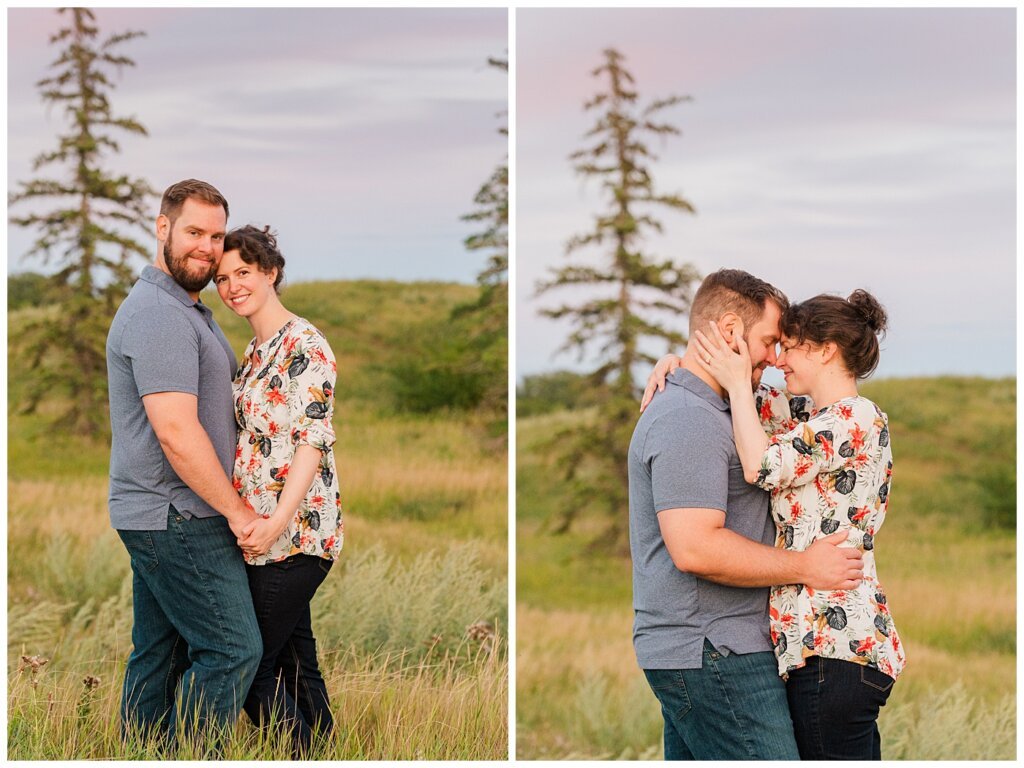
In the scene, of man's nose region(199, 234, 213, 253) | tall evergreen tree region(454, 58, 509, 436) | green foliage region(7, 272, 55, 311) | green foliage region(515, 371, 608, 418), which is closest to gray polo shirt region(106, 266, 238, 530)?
man's nose region(199, 234, 213, 253)

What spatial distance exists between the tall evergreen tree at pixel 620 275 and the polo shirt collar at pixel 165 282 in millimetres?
4240

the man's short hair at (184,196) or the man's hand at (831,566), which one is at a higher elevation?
the man's short hair at (184,196)

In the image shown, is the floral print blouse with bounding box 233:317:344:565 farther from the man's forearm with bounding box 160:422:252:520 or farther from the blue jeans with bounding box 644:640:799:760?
the blue jeans with bounding box 644:640:799:760

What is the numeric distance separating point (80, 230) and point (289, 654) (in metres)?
3.55

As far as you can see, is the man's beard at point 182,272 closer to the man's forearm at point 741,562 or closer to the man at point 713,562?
the man at point 713,562

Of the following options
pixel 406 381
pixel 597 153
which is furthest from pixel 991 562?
pixel 406 381

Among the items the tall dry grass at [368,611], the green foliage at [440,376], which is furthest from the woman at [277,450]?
the green foliage at [440,376]

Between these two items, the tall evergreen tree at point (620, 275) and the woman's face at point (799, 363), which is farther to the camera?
the tall evergreen tree at point (620, 275)

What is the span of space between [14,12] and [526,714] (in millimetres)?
4368

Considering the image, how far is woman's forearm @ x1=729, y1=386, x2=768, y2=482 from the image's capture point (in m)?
1.98

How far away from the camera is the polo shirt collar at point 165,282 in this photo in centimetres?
241

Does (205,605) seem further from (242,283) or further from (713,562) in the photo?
(713,562)

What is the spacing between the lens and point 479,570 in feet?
15.4

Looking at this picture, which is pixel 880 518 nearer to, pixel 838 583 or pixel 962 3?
pixel 838 583
